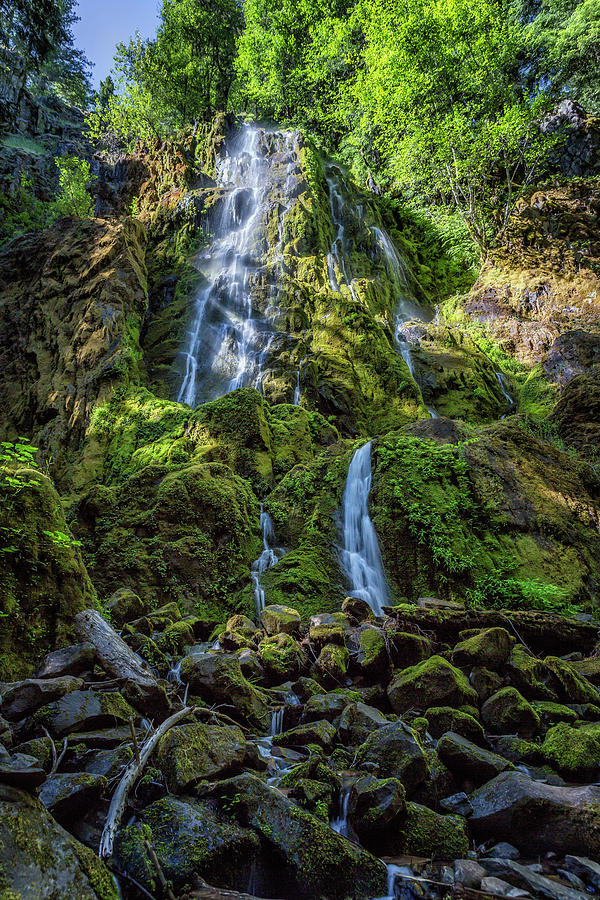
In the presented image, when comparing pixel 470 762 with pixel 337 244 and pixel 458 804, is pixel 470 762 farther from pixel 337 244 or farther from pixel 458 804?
pixel 337 244

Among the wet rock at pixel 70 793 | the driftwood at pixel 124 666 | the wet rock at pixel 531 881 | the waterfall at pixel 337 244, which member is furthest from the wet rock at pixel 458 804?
the waterfall at pixel 337 244

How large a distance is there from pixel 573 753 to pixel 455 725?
2.69 feet

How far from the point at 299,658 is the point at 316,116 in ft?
94.8

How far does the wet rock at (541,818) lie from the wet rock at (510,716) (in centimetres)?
92

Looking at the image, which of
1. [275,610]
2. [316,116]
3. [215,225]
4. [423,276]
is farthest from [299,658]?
[316,116]

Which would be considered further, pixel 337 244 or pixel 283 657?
pixel 337 244

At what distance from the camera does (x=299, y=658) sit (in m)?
4.84

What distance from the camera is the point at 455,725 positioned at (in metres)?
3.82

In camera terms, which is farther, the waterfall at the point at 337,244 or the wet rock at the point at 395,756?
the waterfall at the point at 337,244

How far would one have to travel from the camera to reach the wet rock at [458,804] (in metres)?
3.02

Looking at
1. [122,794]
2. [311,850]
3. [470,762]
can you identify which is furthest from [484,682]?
[122,794]

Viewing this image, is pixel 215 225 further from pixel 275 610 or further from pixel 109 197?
pixel 275 610

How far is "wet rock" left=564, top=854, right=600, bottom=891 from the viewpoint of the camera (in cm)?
251

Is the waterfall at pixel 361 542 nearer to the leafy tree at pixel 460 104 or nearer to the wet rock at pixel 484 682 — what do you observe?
the wet rock at pixel 484 682
